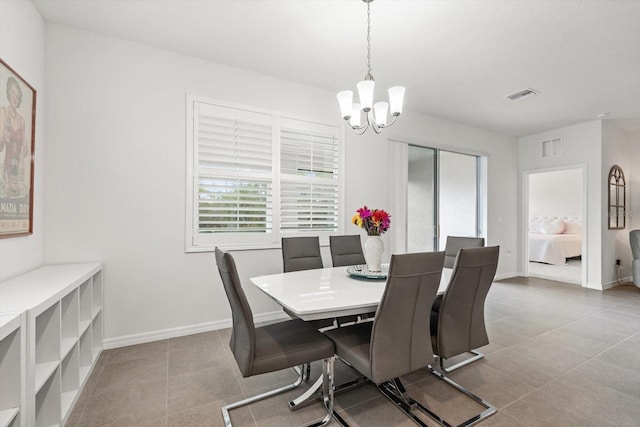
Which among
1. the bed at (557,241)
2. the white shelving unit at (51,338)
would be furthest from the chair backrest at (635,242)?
the white shelving unit at (51,338)

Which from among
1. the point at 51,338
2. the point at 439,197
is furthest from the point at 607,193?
the point at 51,338

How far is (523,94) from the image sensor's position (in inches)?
159

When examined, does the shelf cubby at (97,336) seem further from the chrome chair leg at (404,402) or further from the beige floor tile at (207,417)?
the chrome chair leg at (404,402)

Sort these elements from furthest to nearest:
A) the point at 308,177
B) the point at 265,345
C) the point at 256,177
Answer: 1. the point at 308,177
2. the point at 256,177
3. the point at 265,345

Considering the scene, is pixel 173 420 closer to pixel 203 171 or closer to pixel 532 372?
pixel 203 171

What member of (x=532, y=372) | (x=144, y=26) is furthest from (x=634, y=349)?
(x=144, y=26)

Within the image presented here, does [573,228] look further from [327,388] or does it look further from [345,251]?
[327,388]

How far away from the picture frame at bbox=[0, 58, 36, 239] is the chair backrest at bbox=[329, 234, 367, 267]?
99.1 inches

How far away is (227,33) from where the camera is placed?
A: 2.75 metres

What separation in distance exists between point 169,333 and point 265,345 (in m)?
1.80

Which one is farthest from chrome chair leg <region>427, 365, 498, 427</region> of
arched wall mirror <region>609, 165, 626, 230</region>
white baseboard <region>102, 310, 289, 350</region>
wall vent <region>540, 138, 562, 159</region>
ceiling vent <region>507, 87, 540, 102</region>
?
wall vent <region>540, 138, 562, 159</region>

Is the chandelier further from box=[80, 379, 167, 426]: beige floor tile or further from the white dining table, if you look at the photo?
box=[80, 379, 167, 426]: beige floor tile

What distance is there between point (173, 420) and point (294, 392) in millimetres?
757

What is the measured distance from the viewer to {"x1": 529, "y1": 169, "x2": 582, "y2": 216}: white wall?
26.9ft
